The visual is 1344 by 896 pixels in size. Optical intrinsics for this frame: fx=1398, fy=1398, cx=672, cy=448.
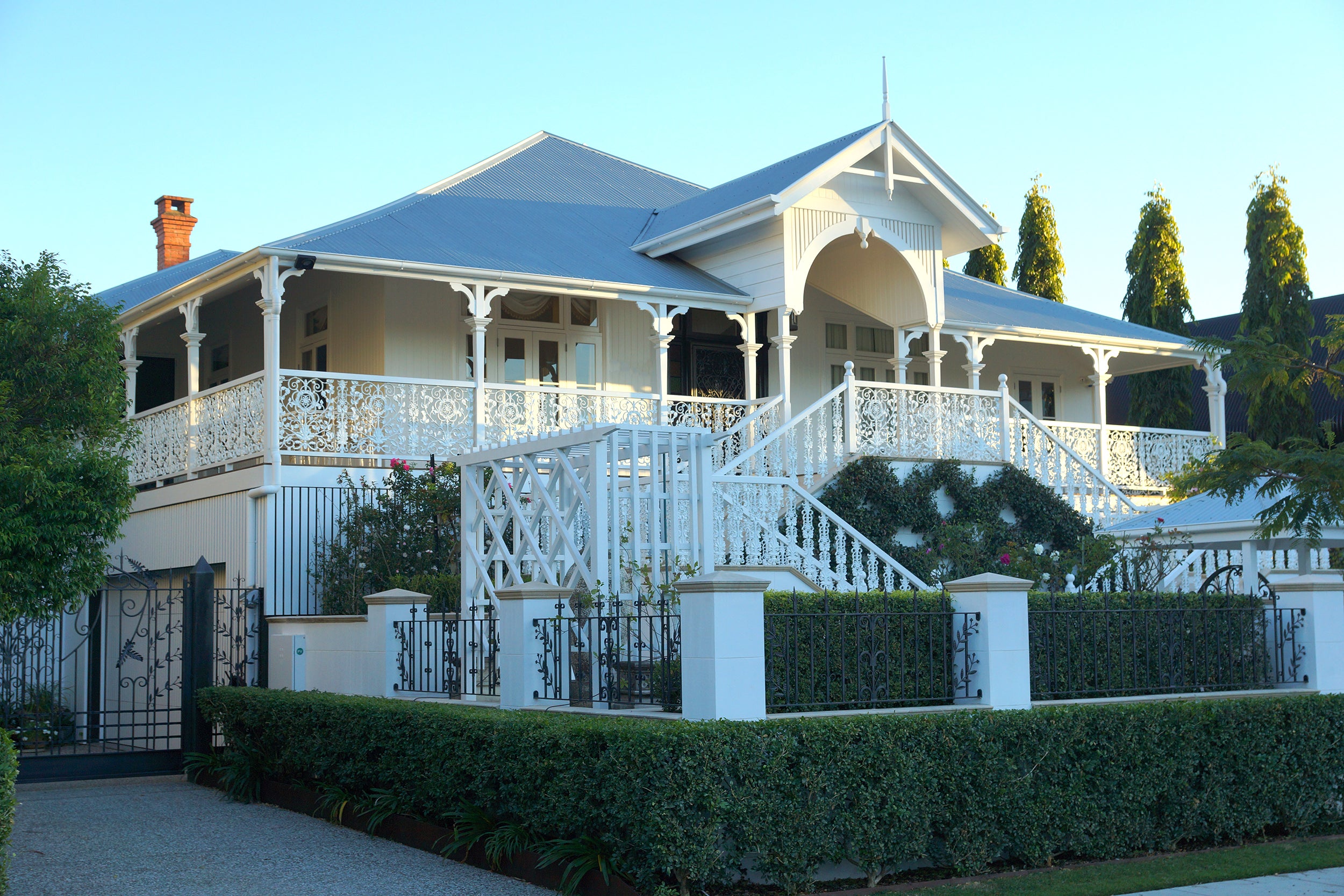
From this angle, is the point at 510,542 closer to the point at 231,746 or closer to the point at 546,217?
the point at 231,746

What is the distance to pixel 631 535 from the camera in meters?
11.9

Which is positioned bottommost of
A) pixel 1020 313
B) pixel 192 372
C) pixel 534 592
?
pixel 534 592

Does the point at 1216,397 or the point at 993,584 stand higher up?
the point at 1216,397

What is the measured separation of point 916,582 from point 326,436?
7.52m

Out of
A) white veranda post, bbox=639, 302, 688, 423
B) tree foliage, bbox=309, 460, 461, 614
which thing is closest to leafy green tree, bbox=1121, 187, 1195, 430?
white veranda post, bbox=639, 302, 688, 423

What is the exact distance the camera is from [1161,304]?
31906 mm

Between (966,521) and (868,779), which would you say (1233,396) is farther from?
(868,779)

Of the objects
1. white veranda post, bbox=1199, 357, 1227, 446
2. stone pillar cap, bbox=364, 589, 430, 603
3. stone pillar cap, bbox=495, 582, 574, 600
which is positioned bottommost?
stone pillar cap, bbox=364, 589, 430, 603

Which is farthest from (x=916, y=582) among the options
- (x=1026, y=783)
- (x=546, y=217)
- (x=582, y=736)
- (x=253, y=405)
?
(x=546, y=217)

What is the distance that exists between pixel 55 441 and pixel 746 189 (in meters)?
11.0

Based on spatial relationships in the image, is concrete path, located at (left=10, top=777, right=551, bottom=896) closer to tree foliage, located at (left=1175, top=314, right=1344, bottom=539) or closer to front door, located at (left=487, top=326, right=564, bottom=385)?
tree foliage, located at (left=1175, top=314, right=1344, bottom=539)

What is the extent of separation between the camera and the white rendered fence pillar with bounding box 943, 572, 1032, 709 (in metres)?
10.1

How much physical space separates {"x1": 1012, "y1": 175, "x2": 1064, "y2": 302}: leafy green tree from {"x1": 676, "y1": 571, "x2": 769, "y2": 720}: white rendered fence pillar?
29250 millimetres

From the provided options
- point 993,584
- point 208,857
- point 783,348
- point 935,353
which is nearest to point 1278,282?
point 935,353
